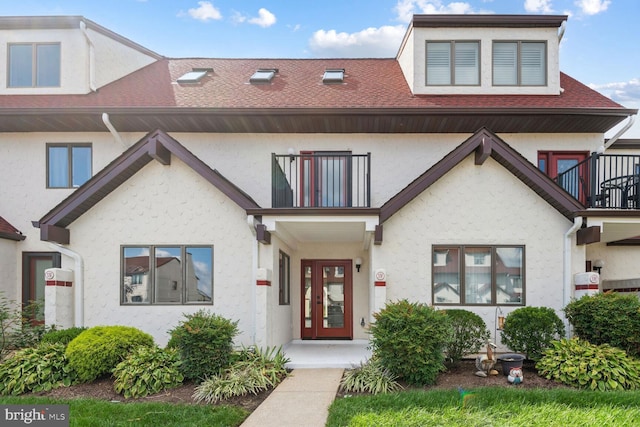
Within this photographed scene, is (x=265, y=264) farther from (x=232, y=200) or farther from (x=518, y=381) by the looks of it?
(x=518, y=381)

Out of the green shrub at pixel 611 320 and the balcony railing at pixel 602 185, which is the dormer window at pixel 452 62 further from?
the green shrub at pixel 611 320

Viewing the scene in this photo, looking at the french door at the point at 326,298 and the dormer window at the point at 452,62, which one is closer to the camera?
the dormer window at the point at 452,62

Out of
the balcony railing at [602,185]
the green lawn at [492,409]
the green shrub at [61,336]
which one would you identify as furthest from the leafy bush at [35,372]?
the balcony railing at [602,185]

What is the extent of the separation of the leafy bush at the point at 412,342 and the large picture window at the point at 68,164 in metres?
9.05

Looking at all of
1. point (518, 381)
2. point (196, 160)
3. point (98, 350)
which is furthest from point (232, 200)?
point (518, 381)

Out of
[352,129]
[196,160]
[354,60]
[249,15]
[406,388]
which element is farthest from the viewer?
[354,60]

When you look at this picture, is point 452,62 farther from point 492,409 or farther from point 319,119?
point 492,409

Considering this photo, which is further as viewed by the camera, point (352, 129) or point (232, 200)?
point (352, 129)

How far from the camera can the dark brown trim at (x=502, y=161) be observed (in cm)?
1092

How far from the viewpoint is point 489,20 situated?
14.2 metres

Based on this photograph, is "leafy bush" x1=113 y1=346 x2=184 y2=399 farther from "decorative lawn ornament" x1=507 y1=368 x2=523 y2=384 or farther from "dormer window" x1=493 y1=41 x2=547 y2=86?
"dormer window" x1=493 y1=41 x2=547 y2=86

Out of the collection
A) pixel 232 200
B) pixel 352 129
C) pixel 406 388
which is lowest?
pixel 406 388

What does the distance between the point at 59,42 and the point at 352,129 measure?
8167 mm

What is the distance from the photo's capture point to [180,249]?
11578 mm
